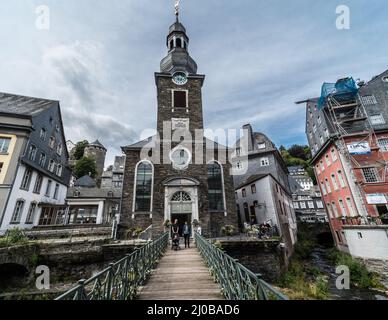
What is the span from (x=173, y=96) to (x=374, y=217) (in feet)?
74.4

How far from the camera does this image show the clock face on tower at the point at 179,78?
71.2 feet

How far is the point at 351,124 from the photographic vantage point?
872 inches

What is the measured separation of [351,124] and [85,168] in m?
A: 60.8

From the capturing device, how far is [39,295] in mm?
8281

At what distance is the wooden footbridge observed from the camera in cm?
333

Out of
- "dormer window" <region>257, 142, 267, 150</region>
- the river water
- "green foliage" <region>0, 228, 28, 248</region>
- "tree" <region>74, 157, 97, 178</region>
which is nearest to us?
"green foliage" <region>0, 228, 28, 248</region>

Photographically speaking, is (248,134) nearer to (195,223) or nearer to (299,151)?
(195,223)

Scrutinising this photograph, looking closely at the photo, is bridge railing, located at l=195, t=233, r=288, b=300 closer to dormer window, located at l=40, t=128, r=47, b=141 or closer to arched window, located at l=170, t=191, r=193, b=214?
arched window, located at l=170, t=191, r=193, b=214

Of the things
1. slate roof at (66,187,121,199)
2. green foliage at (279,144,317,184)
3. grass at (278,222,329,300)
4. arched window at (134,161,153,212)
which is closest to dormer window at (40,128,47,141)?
arched window at (134,161,153,212)

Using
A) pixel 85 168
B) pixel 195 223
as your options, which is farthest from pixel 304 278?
pixel 85 168

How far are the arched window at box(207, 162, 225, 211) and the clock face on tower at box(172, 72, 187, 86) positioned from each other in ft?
33.7

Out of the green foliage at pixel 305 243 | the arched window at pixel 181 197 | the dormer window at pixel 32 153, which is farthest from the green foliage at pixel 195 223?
the dormer window at pixel 32 153

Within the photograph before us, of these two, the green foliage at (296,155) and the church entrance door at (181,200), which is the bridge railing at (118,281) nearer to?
the church entrance door at (181,200)
